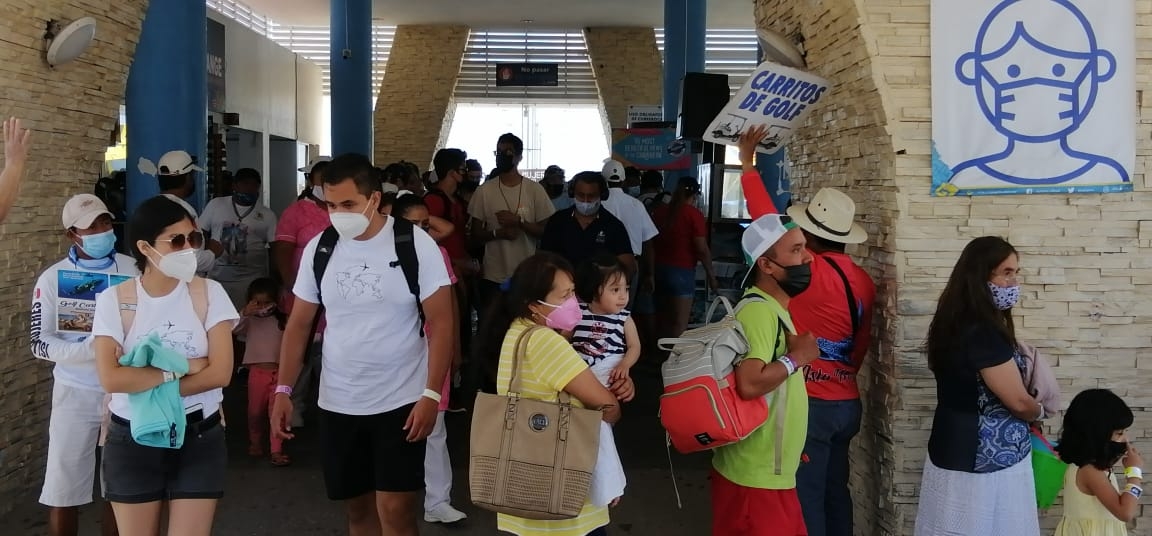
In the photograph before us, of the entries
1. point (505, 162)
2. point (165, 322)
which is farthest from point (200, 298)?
point (505, 162)

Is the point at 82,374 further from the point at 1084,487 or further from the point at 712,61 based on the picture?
the point at 712,61

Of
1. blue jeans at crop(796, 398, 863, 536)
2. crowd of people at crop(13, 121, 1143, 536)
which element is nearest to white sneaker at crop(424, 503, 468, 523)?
crowd of people at crop(13, 121, 1143, 536)

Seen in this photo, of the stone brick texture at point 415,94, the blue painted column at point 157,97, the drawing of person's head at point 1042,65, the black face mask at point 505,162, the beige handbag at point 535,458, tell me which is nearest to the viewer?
the beige handbag at point 535,458

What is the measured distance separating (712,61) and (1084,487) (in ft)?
63.6

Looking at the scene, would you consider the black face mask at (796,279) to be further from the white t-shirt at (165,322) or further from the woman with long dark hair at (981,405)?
the white t-shirt at (165,322)

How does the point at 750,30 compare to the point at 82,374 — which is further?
the point at 750,30

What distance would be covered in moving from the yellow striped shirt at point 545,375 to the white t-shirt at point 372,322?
417 millimetres

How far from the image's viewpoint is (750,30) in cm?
2131

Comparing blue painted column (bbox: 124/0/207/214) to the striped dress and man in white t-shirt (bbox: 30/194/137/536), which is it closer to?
man in white t-shirt (bbox: 30/194/137/536)

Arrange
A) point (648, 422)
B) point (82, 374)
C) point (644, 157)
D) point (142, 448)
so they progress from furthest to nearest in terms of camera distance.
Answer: point (644, 157) < point (648, 422) < point (82, 374) < point (142, 448)

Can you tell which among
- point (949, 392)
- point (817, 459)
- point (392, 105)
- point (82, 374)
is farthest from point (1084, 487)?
point (392, 105)

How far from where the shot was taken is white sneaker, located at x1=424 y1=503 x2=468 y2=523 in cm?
449

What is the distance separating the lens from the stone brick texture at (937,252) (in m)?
3.75

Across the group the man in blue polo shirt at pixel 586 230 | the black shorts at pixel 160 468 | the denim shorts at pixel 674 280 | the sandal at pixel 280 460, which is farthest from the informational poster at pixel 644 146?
the black shorts at pixel 160 468
